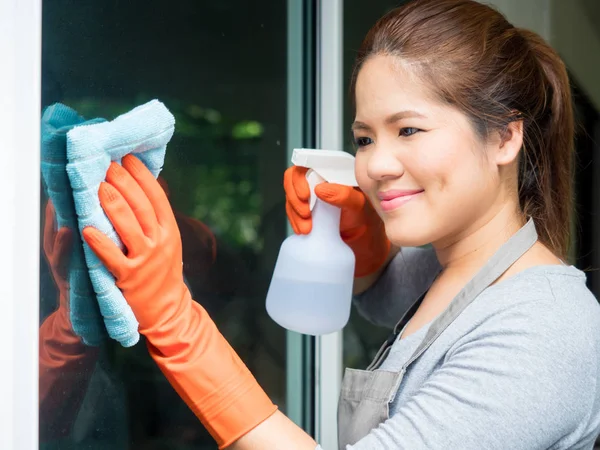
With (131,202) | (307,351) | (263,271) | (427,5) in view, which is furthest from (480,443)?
(307,351)

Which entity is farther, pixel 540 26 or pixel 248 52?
pixel 540 26

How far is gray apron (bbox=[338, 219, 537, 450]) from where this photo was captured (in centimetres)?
104

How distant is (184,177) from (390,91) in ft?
1.38

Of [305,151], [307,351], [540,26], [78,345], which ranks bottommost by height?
[307,351]

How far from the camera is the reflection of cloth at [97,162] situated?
85 cm

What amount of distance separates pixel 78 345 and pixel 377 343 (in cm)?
116

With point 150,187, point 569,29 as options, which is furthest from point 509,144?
point 569,29

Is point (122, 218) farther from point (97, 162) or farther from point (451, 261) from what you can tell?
point (451, 261)

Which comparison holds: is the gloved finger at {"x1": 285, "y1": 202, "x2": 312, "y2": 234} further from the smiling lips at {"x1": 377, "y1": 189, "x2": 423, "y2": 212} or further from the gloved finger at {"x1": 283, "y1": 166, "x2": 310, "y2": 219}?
the smiling lips at {"x1": 377, "y1": 189, "x2": 423, "y2": 212}

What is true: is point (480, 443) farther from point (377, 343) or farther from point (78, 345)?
point (377, 343)

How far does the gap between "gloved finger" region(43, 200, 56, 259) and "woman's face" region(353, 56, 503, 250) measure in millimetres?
472

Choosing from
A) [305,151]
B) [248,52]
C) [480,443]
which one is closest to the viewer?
[480,443]

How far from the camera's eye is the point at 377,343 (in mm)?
1992

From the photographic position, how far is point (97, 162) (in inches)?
33.9
